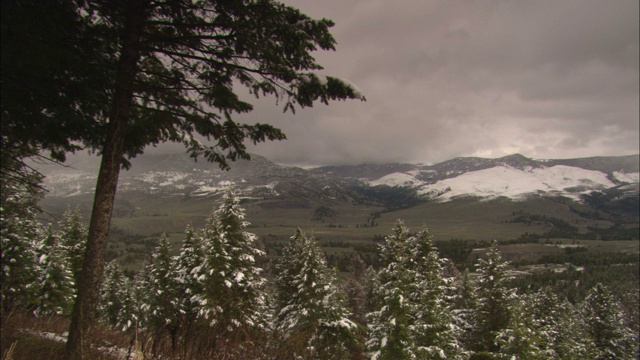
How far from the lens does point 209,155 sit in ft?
26.7

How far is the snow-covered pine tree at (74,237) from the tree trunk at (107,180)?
24.7 metres

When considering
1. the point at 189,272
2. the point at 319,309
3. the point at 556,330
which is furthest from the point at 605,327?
the point at 189,272

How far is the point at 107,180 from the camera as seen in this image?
19.3ft

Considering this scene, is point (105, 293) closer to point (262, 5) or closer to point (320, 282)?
point (320, 282)

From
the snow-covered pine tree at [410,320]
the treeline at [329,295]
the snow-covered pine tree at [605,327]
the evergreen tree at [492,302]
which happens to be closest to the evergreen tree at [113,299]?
the treeline at [329,295]

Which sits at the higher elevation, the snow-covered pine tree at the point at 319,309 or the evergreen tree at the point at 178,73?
→ the evergreen tree at the point at 178,73

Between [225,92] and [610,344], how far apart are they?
4224cm

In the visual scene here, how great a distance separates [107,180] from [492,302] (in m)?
23.2

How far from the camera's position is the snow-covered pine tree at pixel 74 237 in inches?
1017

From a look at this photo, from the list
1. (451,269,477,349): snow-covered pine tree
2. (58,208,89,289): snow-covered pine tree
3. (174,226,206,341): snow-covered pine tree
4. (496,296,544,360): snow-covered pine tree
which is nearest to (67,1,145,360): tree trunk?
(174,226,206,341): snow-covered pine tree

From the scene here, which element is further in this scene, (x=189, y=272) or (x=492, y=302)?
(x=492, y=302)

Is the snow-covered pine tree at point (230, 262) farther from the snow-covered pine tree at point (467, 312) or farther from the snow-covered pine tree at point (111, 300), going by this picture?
the snow-covered pine tree at point (111, 300)

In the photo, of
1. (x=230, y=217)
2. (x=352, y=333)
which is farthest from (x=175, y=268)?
(x=352, y=333)

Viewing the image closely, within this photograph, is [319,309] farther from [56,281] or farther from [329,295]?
[56,281]
